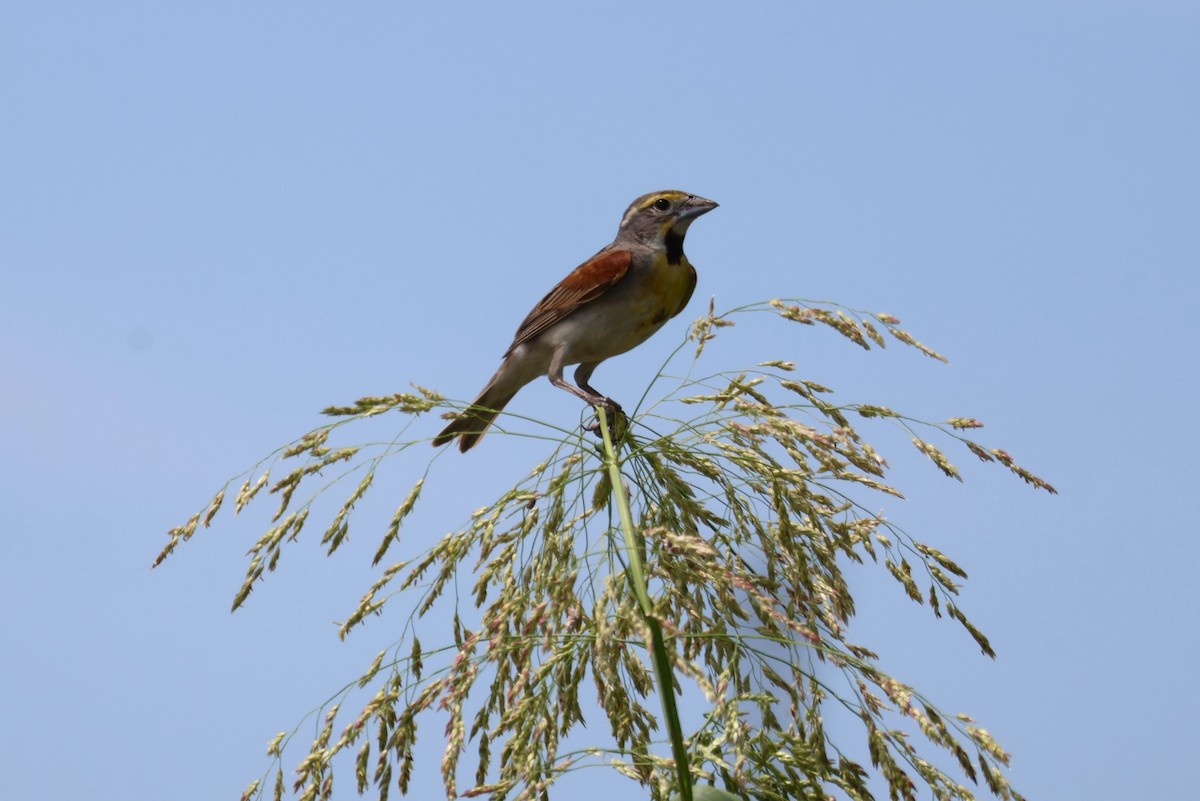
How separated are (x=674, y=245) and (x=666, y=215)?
0.41 feet

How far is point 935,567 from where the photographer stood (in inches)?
123

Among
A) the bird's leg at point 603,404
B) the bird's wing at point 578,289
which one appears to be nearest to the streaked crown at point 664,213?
the bird's wing at point 578,289

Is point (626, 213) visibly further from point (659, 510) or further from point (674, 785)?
point (674, 785)

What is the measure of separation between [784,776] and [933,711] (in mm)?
334

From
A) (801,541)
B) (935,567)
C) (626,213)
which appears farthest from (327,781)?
(626,213)

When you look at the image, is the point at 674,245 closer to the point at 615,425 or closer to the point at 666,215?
the point at 666,215

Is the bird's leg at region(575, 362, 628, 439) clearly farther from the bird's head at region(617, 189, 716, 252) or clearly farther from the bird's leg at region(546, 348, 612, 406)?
the bird's head at region(617, 189, 716, 252)

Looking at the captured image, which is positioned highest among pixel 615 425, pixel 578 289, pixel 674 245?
pixel 674 245

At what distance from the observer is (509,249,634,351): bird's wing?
5.26 metres

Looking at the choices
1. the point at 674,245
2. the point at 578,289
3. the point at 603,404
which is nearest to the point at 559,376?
the point at 578,289

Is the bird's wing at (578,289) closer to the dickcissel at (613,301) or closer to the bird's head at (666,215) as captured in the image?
the dickcissel at (613,301)

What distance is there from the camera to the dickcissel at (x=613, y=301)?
17.3ft

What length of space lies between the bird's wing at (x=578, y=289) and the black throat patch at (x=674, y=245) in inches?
6.9

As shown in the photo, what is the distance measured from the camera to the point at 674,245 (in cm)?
548
